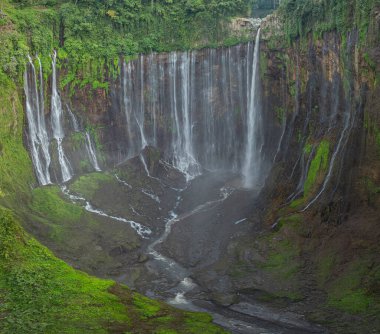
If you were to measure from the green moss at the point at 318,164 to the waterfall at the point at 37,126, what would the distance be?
63.8ft

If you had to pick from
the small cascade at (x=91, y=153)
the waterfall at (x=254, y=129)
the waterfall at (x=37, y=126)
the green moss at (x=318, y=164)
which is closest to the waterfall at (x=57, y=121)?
the waterfall at (x=37, y=126)

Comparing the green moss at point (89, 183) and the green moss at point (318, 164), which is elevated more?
the green moss at point (318, 164)

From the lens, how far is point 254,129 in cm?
4634

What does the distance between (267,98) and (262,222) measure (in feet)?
51.2

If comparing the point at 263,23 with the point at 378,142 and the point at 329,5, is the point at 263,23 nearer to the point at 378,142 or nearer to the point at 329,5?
the point at 329,5

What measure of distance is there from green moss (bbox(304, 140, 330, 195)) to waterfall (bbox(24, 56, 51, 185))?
63.8ft

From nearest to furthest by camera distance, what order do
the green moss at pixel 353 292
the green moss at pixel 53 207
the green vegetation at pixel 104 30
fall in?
1. the green moss at pixel 353 292
2. the green moss at pixel 53 207
3. the green vegetation at pixel 104 30

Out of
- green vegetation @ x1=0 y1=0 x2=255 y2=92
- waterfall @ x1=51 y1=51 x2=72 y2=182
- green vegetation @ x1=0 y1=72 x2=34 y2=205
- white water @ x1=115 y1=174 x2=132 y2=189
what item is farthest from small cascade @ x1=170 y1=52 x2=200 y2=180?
green vegetation @ x1=0 y1=72 x2=34 y2=205

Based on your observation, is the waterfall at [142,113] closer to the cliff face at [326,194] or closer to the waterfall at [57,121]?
the waterfall at [57,121]

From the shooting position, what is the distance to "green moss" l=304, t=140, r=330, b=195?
106 feet

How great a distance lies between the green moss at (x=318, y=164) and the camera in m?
32.4

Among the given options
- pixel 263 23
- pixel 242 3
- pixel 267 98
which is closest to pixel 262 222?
pixel 267 98

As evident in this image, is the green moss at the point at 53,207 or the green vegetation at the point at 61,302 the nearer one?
the green vegetation at the point at 61,302

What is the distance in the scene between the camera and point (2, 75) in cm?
3772
